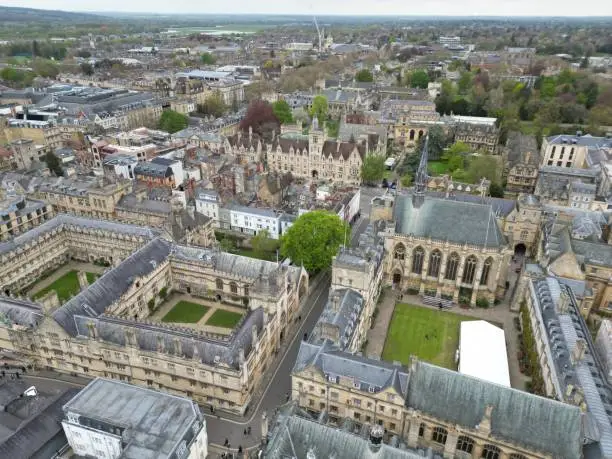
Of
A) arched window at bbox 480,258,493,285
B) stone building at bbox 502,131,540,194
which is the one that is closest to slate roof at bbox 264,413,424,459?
Result: arched window at bbox 480,258,493,285

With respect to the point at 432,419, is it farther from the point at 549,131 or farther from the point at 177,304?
the point at 549,131

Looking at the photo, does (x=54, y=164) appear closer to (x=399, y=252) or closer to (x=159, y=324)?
(x=159, y=324)

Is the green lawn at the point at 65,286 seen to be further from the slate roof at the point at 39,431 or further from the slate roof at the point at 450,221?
the slate roof at the point at 450,221

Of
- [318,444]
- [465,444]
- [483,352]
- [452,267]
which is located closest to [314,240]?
[452,267]

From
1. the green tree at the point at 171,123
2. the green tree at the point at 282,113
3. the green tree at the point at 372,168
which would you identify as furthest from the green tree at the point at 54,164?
the green tree at the point at 372,168

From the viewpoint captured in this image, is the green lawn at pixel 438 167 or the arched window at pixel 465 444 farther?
the green lawn at pixel 438 167

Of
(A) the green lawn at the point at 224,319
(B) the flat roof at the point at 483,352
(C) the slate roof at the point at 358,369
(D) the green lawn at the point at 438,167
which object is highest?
(C) the slate roof at the point at 358,369

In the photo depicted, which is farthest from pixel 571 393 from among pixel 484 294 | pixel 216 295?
pixel 216 295
